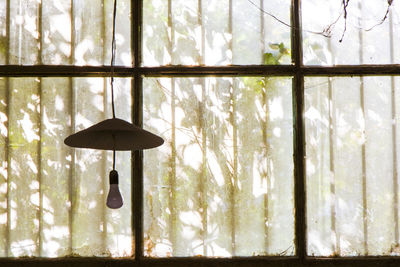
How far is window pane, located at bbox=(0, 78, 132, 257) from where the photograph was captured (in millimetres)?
2889

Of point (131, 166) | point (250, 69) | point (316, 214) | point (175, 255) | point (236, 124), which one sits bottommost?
point (175, 255)

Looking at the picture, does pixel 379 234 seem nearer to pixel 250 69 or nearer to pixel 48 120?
pixel 250 69

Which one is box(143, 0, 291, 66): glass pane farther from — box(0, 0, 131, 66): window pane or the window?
box(0, 0, 131, 66): window pane

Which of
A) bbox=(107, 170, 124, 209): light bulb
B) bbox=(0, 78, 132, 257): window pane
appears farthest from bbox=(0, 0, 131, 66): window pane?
bbox=(107, 170, 124, 209): light bulb

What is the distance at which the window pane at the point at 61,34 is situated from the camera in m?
2.96

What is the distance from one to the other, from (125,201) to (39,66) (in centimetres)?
115

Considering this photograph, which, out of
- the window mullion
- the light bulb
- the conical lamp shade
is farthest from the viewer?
the window mullion

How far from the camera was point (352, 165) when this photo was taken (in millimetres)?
2930

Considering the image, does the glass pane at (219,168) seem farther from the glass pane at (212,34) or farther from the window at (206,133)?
the glass pane at (212,34)

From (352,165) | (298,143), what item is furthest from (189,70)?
(352,165)

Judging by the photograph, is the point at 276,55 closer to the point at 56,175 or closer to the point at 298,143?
the point at 298,143

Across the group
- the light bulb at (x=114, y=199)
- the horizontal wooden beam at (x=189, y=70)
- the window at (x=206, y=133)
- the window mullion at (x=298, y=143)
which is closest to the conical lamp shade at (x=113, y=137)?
the light bulb at (x=114, y=199)

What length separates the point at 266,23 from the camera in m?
3.00

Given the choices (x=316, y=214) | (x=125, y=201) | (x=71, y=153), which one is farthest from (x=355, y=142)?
(x=71, y=153)
